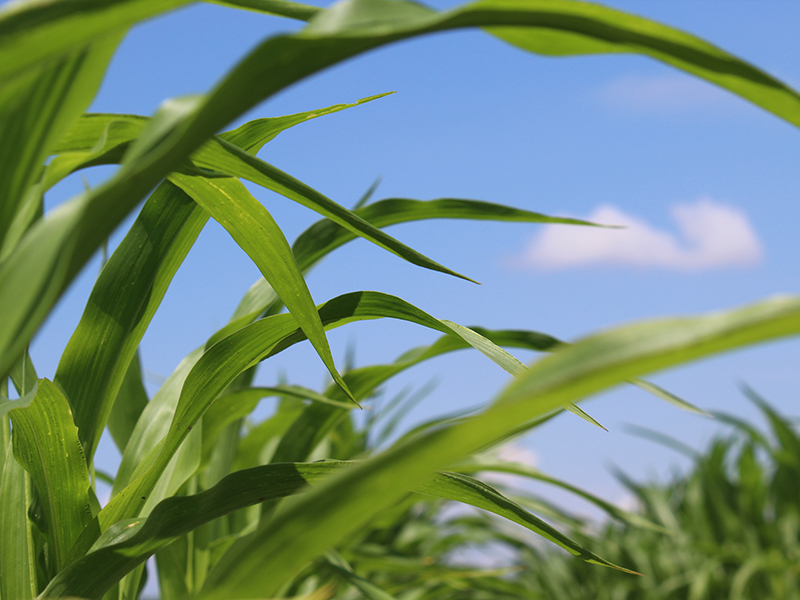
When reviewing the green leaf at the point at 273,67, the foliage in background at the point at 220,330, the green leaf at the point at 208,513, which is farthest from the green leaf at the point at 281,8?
the green leaf at the point at 208,513

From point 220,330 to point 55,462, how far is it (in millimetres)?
169

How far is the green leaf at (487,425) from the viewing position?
0.13 metres

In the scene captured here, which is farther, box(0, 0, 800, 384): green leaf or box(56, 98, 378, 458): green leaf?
box(56, 98, 378, 458): green leaf

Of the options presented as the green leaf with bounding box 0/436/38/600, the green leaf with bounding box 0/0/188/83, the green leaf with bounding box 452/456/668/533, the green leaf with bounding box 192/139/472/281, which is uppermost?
the green leaf with bounding box 192/139/472/281

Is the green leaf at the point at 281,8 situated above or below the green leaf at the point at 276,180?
above

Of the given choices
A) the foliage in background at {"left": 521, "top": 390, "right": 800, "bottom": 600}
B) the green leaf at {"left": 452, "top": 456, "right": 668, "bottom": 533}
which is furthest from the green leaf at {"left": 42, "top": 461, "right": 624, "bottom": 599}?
the foliage in background at {"left": 521, "top": 390, "right": 800, "bottom": 600}

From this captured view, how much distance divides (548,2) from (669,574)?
2023 mm

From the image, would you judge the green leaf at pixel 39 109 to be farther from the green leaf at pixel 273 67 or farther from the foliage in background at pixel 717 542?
the foliage in background at pixel 717 542

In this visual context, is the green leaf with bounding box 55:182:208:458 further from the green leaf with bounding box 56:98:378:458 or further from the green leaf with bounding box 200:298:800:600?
the green leaf with bounding box 200:298:800:600

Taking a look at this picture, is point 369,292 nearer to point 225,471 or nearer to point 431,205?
point 431,205

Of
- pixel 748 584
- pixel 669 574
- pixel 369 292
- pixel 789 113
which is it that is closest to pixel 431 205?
pixel 369 292

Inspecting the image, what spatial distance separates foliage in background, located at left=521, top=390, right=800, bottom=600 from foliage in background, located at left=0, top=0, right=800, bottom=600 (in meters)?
1.31

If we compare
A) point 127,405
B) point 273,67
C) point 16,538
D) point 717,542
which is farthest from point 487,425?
point 717,542

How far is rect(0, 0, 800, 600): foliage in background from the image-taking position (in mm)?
143
